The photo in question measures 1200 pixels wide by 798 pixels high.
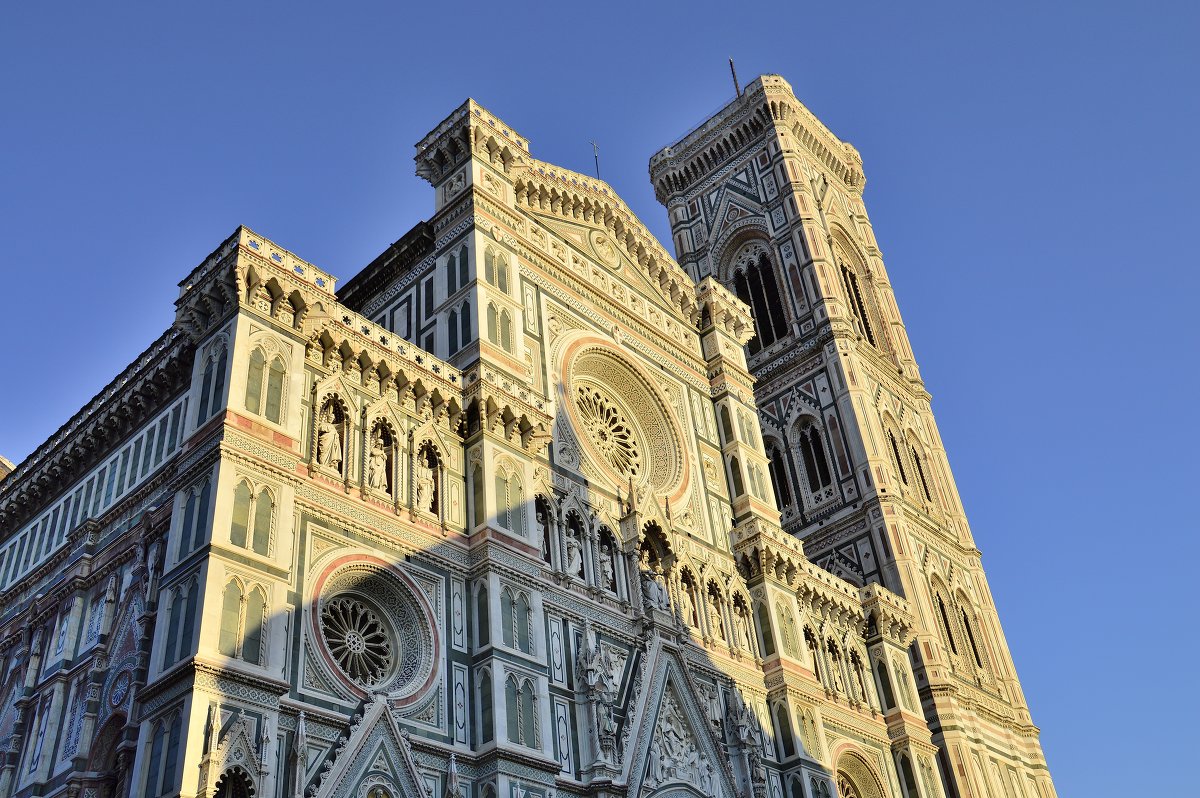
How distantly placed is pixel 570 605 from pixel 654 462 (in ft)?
22.5

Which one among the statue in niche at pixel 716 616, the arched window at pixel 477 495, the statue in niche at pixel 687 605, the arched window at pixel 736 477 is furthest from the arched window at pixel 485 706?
the arched window at pixel 736 477

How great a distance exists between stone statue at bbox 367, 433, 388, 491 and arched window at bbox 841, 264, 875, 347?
2892 centimetres

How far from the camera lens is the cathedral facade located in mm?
17828

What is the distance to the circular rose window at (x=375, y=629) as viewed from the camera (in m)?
19.0

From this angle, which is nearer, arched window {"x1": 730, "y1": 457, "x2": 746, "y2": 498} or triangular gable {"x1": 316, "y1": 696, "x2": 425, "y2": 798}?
triangular gable {"x1": 316, "y1": 696, "x2": 425, "y2": 798}

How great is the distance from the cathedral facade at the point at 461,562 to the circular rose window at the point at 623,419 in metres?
0.09

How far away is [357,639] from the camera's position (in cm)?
1936

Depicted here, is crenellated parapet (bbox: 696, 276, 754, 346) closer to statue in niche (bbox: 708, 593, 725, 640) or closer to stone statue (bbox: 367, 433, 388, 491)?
statue in niche (bbox: 708, 593, 725, 640)

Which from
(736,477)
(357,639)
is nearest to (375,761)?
(357,639)

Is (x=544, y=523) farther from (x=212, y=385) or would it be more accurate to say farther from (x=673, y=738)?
(x=212, y=385)

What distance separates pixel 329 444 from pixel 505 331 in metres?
A: 6.06

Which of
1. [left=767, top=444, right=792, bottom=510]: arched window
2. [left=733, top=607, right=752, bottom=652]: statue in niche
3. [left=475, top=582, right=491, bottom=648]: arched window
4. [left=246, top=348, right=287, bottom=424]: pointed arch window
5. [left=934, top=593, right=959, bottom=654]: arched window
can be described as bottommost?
[left=475, top=582, right=491, bottom=648]: arched window

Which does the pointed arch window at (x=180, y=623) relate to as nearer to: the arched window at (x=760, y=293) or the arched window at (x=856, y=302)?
the arched window at (x=760, y=293)

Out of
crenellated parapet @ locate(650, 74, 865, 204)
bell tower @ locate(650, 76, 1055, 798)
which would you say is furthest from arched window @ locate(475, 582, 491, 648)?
crenellated parapet @ locate(650, 74, 865, 204)
